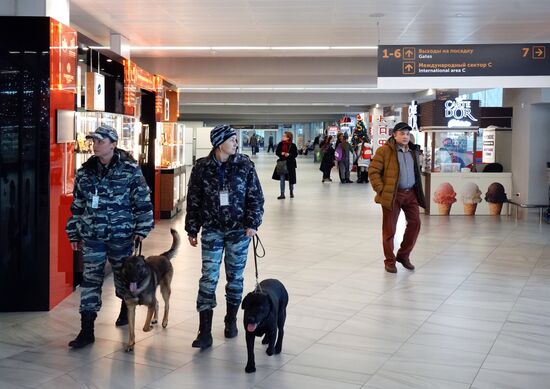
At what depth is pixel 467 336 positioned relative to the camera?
5.52 meters

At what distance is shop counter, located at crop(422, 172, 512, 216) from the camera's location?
13.9 metres

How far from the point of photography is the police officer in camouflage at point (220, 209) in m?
4.99

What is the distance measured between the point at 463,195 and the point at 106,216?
1012 cm

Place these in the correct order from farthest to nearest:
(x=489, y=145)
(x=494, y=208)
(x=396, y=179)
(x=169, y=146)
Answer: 1. (x=489, y=145)
2. (x=494, y=208)
3. (x=169, y=146)
4. (x=396, y=179)

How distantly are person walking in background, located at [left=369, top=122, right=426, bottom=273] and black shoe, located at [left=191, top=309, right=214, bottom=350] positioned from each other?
130 inches

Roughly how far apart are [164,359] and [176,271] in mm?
3103

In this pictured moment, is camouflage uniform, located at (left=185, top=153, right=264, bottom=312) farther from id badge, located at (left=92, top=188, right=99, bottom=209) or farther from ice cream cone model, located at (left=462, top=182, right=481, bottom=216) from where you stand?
ice cream cone model, located at (left=462, top=182, right=481, bottom=216)

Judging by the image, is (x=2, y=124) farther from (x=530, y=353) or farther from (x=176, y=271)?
(x=530, y=353)

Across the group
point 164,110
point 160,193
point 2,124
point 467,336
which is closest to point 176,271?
point 2,124

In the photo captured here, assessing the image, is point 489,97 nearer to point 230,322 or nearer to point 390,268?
point 390,268

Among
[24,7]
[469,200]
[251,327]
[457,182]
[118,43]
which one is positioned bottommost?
[251,327]

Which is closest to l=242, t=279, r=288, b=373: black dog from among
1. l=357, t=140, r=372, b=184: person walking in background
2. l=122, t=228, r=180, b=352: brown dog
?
l=122, t=228, r=180, b=352: brown dog

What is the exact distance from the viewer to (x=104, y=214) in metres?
5.00

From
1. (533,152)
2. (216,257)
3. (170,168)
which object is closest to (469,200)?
(533,152)
